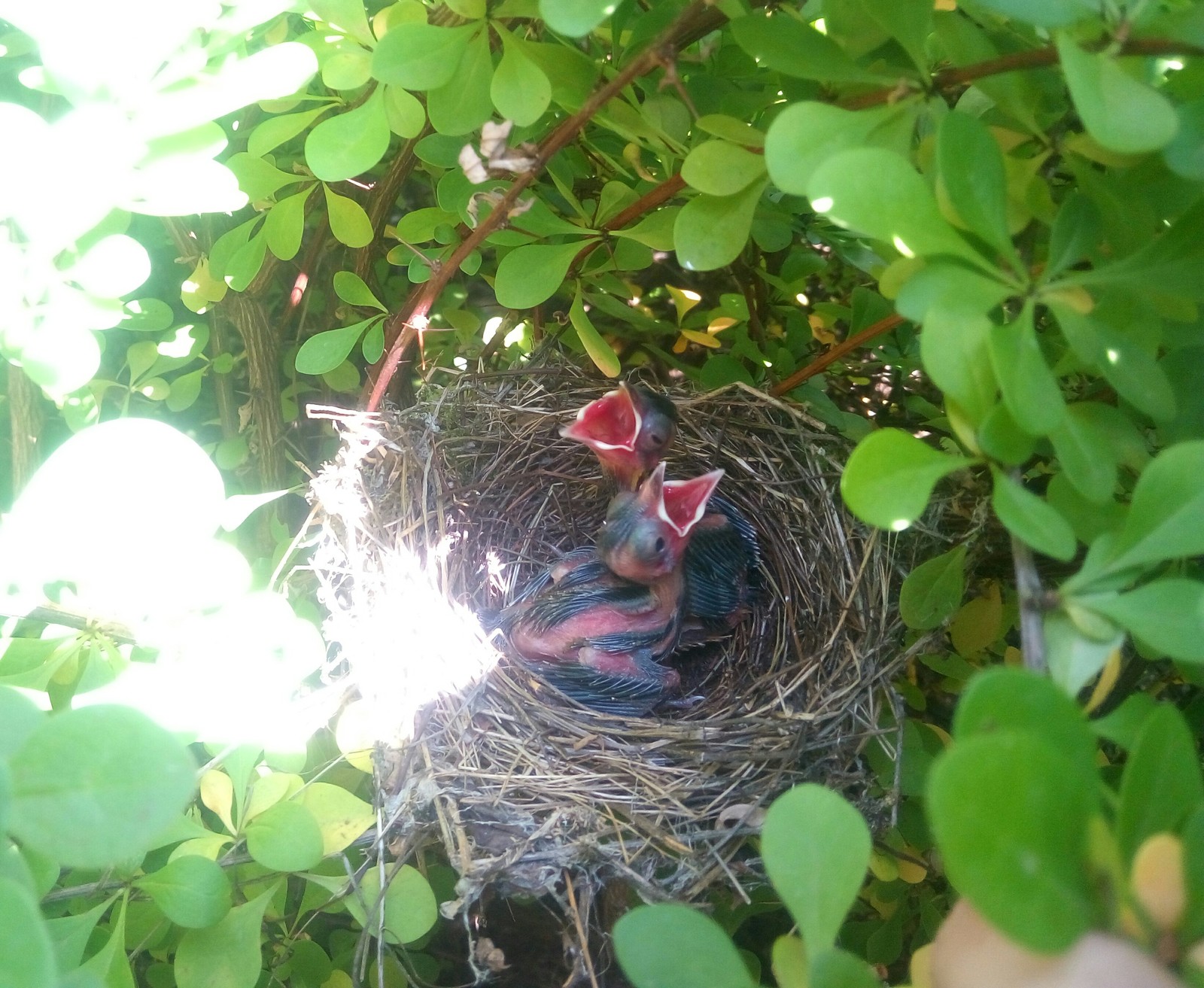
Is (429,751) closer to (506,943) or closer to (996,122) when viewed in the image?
(506,943)

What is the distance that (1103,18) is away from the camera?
15.7 inches

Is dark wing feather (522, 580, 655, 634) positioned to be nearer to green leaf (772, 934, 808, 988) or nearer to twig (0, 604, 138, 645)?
twig (0, 604, 138, 645)

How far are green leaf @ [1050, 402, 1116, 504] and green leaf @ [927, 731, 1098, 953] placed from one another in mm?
192

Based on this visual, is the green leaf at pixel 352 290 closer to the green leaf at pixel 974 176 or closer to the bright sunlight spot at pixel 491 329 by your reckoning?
the bright sunlight spot at pixel 491 329

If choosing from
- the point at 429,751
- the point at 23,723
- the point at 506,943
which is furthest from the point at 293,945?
the point at 23,723

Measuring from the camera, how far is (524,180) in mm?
654

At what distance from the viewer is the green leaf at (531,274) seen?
760mm

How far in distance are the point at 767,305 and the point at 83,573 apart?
809 mm

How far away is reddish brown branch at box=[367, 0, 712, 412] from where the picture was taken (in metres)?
0.54

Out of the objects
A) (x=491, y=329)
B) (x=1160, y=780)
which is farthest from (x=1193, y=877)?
(x=491, y=329)

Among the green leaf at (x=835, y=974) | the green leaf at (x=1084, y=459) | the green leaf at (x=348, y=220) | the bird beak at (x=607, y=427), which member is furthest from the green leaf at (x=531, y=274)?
the green leaf at (x=835, y=974)

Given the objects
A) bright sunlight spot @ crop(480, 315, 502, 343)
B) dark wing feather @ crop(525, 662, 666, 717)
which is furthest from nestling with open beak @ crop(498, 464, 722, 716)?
bright sunlight spot @ crop(480, 315, 502, 343)

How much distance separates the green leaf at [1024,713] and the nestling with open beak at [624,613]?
2.23 ft

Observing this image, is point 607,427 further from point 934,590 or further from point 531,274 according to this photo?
point 934,590
